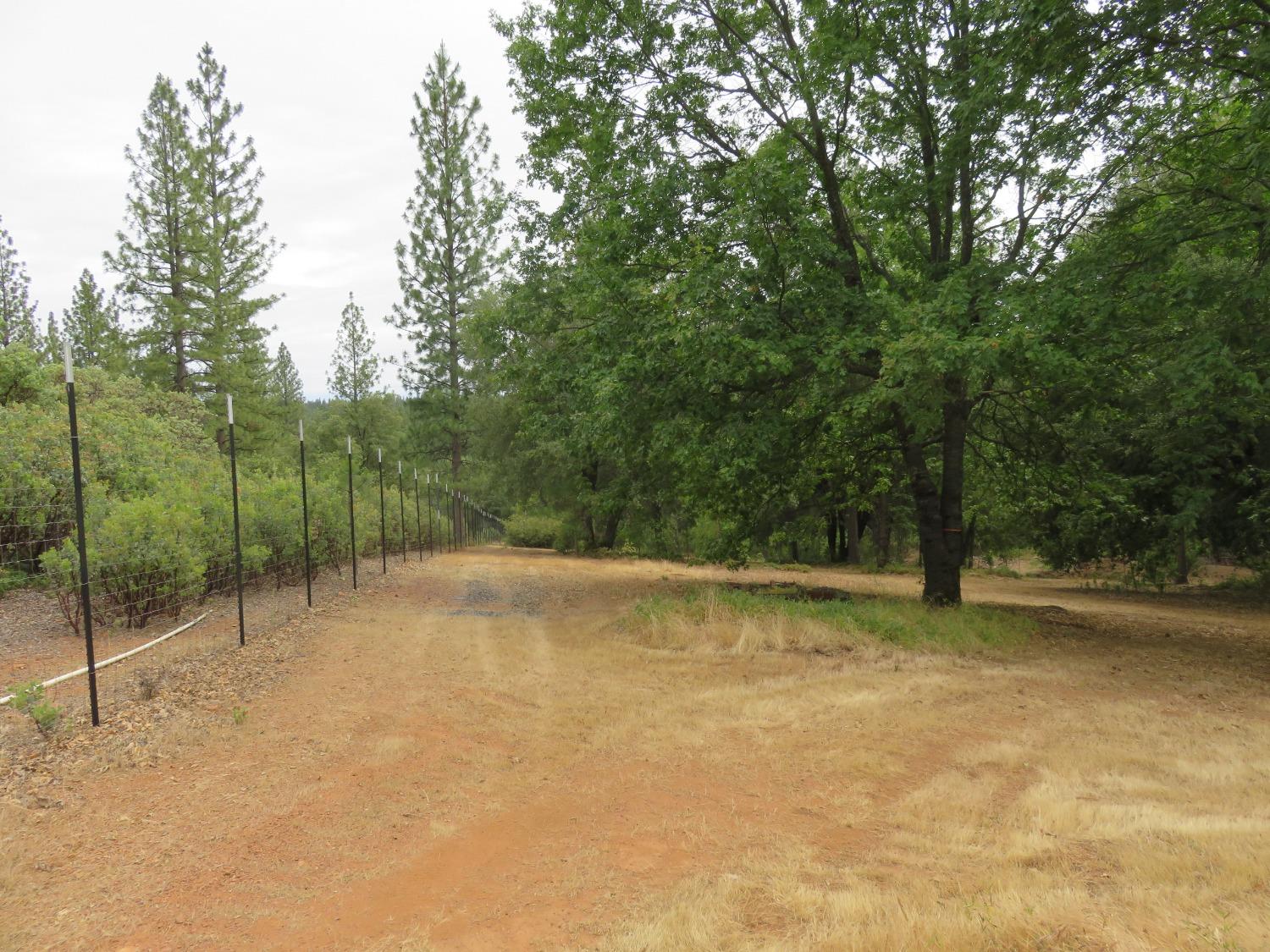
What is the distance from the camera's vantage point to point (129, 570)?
28.5 feet

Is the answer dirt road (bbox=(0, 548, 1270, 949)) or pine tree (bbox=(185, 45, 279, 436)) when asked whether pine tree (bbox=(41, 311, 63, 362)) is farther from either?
dirt road (bbox=(0, 548, 1270, 949))

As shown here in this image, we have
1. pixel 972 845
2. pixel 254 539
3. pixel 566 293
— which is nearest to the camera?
pixel 972 845

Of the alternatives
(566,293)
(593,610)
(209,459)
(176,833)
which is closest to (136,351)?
(209,459)

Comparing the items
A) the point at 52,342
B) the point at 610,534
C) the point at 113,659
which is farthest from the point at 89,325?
the point at 113,659

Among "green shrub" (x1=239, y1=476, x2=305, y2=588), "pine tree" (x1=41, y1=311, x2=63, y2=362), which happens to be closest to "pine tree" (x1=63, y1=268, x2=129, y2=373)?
"pine tree" (x1=41, y1=311, x2=63, y2=362)

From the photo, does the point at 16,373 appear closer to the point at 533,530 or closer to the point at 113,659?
the point at 113,659

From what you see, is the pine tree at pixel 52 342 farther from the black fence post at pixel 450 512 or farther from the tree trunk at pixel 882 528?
the tree trunk at pixel 882 528

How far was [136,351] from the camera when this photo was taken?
84.0 ft

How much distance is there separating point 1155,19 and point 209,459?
17.5 metres

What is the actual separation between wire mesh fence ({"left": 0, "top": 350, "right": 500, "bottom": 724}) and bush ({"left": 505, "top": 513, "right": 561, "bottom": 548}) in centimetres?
2204

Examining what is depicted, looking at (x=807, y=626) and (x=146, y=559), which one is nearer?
(x=146, y=559)

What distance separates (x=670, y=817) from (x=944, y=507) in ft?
31.7

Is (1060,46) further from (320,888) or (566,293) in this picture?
(320,888)

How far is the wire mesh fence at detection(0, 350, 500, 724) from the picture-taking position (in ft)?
21.2
